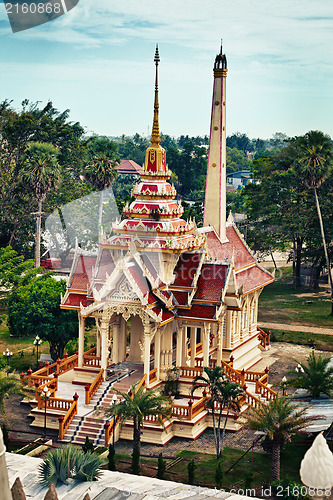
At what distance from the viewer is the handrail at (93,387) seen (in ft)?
91.4

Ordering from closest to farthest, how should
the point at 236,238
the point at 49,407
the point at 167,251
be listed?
the point at 49,407 → the point at 167,251 → the point at 236,238

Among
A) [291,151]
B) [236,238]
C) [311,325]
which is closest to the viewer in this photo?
[236,238]

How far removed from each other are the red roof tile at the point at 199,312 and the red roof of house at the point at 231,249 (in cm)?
562

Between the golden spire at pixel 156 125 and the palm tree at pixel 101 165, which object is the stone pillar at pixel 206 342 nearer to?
the golden spire at pixel 156 125

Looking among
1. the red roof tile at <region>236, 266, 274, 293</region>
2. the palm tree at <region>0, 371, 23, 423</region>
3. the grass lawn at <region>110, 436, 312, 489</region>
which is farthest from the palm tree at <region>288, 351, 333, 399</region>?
the palm tree at <region>0, 371, 23, 423</region>

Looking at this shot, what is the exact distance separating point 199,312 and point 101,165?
25790 mm

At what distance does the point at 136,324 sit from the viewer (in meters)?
31.2

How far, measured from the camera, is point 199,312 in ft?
98.8

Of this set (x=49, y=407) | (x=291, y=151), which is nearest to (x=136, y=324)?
(x=49, y=407)

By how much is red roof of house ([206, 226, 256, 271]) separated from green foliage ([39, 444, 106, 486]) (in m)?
16.2

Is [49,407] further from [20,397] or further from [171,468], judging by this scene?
[171,468]

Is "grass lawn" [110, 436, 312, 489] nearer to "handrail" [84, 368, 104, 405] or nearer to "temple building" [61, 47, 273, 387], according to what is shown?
"handrail" [84, 368, 104, 405]

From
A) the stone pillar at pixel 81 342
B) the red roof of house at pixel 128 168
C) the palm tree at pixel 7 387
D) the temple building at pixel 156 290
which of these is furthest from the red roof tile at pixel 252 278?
the red roof of house at pixel 128 168

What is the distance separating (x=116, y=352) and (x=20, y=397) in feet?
14.5
